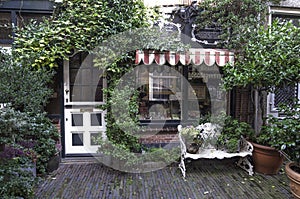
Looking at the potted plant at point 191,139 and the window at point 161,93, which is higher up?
the window at point 161,93

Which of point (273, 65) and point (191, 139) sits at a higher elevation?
point (273, 65)

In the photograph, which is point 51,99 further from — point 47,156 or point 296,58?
point 296,58

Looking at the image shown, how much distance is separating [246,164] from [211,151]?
0.93 metres

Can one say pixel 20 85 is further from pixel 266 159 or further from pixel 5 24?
pixel 266 159

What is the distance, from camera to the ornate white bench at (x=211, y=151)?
4793mm

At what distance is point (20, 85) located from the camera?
13.7ft

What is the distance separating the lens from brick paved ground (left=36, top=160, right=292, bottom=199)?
4051 millimetres

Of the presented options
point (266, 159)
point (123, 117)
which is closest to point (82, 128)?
point (123, 117)

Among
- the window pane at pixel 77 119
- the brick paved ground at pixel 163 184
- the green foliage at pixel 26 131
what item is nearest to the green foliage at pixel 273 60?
the brick paved ground at pixel 163 184

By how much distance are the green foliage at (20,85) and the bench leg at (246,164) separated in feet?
14.9

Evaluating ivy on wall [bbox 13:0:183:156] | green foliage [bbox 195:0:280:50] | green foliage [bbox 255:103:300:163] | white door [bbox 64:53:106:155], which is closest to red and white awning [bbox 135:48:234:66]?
ivy on wall [bbox 13:0:183:156]

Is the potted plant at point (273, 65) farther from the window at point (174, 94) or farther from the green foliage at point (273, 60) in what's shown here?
the window at point (174, 94)

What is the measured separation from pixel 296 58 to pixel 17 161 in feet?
16.6

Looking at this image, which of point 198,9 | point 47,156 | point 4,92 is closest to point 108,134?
point 47,156
